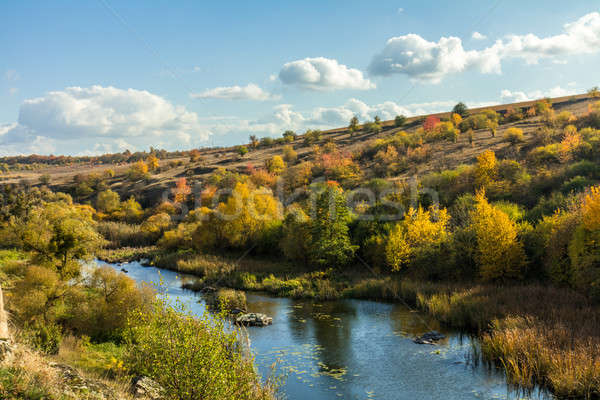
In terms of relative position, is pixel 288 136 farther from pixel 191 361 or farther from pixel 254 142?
pixel 191 361

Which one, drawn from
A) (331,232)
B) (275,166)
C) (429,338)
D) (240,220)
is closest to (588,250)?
(429,338)

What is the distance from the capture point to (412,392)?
1925 cm

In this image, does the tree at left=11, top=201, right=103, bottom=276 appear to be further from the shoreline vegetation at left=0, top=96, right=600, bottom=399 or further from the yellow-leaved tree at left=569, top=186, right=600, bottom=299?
the yellow-leaved tree at left=569, top=186, right=600, bottom=299

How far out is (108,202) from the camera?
103500 mm

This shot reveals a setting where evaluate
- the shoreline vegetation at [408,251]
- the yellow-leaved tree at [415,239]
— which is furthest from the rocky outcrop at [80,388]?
the yellow-leaved tree at [415,239]

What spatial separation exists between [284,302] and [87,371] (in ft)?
64.3

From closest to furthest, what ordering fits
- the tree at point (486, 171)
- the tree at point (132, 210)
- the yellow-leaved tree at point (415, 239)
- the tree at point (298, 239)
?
the yellow-leaved tree at point (415, 239) < the tree at point (298, 239) < the tree at point (486, 171) < the tree at point (132, 210)

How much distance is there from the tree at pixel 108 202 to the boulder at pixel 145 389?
301ft

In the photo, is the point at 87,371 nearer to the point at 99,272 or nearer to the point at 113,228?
the point at 99,272

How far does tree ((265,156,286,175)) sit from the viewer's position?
102625 mm

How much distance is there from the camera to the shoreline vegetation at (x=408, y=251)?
22141 mm

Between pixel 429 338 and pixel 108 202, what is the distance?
9735cm

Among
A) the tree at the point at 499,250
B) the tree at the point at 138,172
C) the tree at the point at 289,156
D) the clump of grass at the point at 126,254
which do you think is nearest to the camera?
the tree at the point at 499,250

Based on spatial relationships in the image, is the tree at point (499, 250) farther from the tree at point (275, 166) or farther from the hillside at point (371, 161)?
the tree at point (275, 166)
